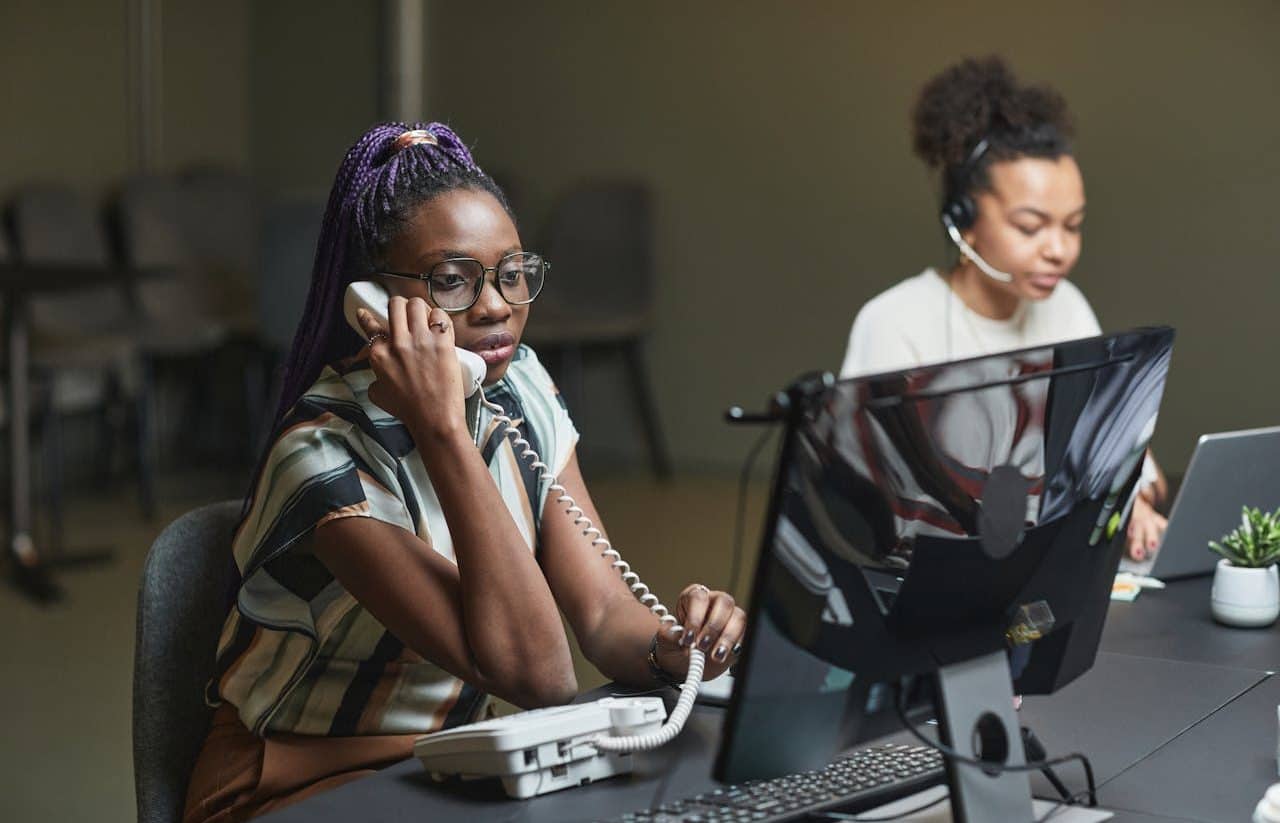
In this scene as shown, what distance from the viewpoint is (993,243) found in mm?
2613

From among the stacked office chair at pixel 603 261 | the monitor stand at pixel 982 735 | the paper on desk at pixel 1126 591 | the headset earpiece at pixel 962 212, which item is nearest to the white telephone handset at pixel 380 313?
the monitor stand at pixel 982 735

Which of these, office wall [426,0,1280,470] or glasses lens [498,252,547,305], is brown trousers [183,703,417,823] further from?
office wall [426,0,1280,470]

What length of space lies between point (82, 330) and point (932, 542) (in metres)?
4.77

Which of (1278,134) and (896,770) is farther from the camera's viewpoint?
(1278,134)

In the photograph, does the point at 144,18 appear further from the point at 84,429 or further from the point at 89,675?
the point at 89,675

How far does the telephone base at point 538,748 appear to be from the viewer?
117 centimetres

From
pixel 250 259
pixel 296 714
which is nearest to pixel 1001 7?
pixel 250 259

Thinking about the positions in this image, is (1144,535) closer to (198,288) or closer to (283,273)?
(283,273)

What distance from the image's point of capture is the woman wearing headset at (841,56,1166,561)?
2.61m

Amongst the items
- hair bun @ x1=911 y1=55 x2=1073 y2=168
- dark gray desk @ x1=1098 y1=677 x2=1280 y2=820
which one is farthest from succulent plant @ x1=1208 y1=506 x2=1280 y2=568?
hair bun @ x1=911 y1=55 x2=1073 y2=168

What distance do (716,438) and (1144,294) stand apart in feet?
5.44

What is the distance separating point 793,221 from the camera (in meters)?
5.78

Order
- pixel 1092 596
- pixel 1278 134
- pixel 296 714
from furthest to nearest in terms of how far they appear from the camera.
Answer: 1. pixel 1278 134
2. pixel 296 714
3. pixel 1092 596

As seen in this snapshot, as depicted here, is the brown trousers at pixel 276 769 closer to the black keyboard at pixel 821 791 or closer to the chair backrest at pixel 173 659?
the chair backrest at pixel 173 659
